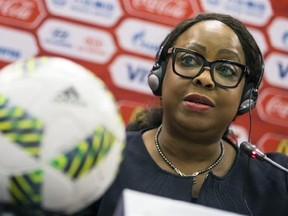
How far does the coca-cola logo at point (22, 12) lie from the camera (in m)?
1.91

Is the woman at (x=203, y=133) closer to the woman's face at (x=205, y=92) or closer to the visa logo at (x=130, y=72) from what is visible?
the woman's face at (x=205, y=92)

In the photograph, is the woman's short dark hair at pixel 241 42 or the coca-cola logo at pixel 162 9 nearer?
the woman's short dark hair at pixel 241 42

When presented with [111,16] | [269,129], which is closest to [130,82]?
[111,16]

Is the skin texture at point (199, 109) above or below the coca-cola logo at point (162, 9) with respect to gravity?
above

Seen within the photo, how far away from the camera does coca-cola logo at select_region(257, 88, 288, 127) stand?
2053mm

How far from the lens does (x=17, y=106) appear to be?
1.76 ft

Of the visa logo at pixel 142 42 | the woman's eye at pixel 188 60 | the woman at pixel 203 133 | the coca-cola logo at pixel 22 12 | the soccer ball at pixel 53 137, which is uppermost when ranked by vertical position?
the soccer ball at pixel 53 137

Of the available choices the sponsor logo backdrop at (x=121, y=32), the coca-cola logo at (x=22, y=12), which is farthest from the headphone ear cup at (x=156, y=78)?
the coca-cola logo at (x=22, y=12)

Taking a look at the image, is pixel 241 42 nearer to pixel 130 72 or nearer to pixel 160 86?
pixel 160 86

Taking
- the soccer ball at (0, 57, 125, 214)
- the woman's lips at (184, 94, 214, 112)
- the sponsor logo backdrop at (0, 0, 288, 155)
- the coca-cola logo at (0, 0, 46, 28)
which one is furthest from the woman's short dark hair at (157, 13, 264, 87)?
the coca-cola logo at (0, 0, 46, 28)

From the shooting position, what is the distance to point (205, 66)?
1.03 meters

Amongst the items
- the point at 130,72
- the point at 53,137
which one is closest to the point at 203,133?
the point at 53,137

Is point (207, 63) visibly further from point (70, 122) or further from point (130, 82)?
point (130, 82)

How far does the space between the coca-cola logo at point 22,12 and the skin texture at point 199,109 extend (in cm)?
94
